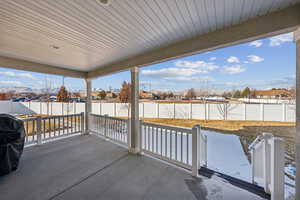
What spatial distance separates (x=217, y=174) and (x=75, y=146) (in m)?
3.87

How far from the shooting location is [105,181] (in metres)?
2.30

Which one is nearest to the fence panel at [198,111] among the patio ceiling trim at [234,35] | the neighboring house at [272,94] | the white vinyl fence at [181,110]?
the white vinyl fence at [181,110]

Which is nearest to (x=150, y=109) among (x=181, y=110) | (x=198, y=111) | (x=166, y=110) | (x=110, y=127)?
(x=166, y=110)

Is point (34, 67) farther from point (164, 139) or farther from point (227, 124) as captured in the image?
point (227, 124)

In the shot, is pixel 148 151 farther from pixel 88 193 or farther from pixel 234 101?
pixel 234 101

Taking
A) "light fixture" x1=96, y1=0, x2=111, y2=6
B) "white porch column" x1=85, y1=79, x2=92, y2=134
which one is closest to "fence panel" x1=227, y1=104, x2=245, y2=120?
"white porch column" x1=85, y1=79, x2=92, y2=134

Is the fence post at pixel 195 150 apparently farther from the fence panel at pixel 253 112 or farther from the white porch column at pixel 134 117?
the fence panel at pixel 253 112

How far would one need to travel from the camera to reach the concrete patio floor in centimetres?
196

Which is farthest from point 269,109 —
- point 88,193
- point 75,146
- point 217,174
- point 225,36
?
point 75,146

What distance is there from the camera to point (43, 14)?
1.71 meters

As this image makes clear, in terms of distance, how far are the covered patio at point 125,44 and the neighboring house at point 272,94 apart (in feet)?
13.9

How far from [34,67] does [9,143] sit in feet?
8.27

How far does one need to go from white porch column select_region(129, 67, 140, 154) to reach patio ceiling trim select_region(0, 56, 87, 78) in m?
2.80

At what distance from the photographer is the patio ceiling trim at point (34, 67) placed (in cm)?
352
